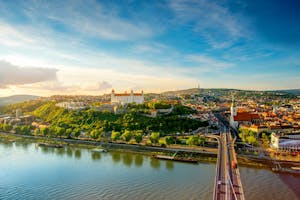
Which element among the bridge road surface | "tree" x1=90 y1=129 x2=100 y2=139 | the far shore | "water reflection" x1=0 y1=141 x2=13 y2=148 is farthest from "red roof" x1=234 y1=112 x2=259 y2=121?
"water reflection" x1=0 y1=141 x2=13 y2=148

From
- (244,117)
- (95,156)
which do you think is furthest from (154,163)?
(244,117)

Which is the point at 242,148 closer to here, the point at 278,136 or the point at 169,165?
the point at 278,136

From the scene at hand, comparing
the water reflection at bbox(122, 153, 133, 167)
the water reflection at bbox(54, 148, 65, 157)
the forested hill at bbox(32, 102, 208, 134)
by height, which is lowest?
the water reflection at bbox(54, 148, 65, 157)

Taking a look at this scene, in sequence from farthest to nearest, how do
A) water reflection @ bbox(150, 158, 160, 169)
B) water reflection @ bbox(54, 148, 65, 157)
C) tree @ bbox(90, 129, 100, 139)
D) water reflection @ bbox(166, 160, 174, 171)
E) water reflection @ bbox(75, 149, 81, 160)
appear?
tree @ bbox(90, 129, 100, 139), water reflection @ bbox(54, 148, 65, 157), water reflection @ bbox(75, 149, 81, 160), water reflection @ bbox(150, 158, 160, 169), water reflection @ bbox(166, 160, 174, 171)

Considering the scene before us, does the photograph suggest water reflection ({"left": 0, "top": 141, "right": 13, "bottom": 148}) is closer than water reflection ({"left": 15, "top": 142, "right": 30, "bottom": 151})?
No

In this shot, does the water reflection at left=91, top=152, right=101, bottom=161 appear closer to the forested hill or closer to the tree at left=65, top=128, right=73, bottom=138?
the forested hill

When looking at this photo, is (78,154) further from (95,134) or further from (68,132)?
(68,132)

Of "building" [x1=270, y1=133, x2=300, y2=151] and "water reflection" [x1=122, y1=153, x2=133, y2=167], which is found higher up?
"building" [x1=270, y1=133, x2=300, y2=151]

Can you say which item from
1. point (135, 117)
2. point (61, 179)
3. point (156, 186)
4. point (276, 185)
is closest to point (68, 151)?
point (61, 179)

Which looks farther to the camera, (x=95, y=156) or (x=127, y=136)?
(x=127, y=136)
